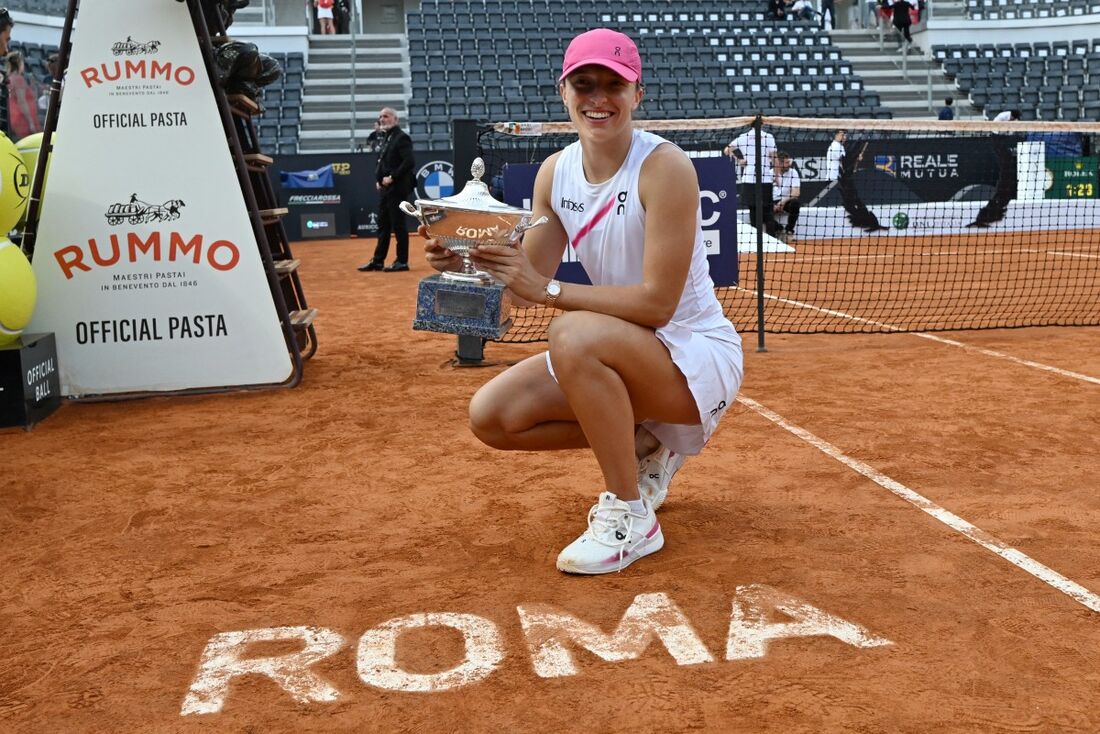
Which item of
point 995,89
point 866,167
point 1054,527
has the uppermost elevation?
point 995,89

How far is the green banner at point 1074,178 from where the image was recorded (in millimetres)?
19250

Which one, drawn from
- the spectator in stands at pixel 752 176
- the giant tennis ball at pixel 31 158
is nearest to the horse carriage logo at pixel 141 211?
the giant tennis ball at pixel 31 158

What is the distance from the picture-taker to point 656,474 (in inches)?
152

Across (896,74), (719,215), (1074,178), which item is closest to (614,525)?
(719,215)

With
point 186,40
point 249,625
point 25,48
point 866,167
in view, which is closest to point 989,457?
point 249,625

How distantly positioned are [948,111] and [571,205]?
22519 mm

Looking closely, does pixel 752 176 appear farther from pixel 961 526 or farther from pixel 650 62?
pixel 961 526

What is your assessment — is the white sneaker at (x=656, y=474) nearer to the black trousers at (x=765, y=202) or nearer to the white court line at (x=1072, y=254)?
the black trousers at (x=765, y=202)

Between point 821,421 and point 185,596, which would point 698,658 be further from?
point 821,421

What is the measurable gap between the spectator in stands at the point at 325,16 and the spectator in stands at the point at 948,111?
Result: 14.9m

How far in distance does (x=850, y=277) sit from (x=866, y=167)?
4.85m

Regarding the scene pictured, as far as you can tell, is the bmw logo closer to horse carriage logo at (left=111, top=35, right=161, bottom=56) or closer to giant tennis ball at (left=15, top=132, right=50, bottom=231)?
giant tennis ball at (left=15, top=132, right=50, bottom=231)

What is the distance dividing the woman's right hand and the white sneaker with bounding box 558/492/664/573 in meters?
0.89

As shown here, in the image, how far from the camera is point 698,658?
2754 millimetres
